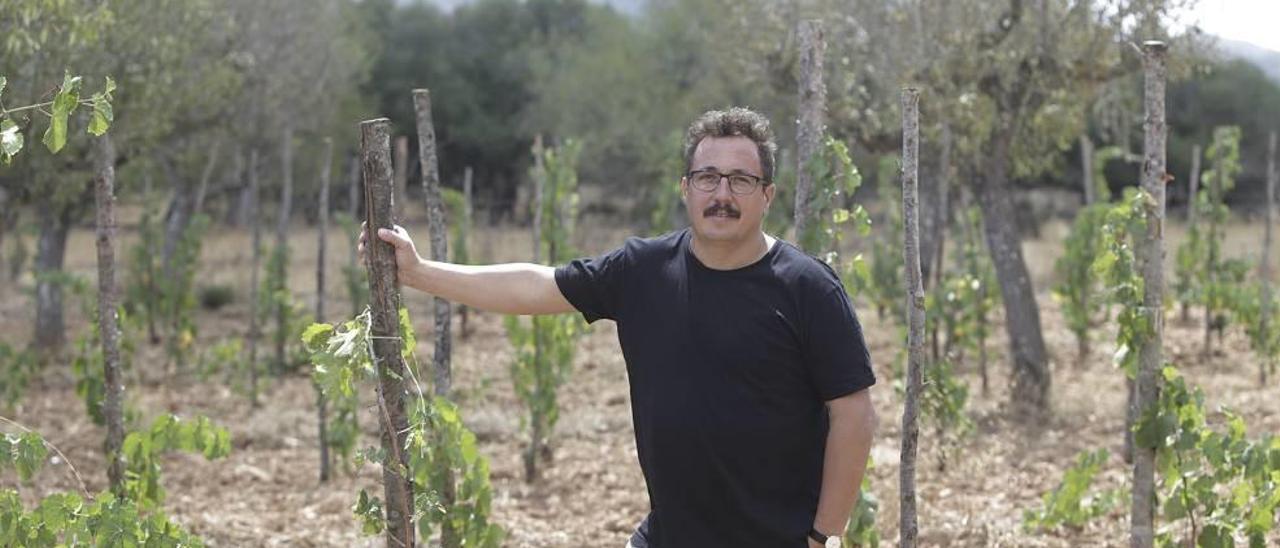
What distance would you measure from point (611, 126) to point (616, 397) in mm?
14413

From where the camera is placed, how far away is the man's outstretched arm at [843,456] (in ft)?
9.80

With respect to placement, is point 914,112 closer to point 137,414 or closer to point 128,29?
point 137,414

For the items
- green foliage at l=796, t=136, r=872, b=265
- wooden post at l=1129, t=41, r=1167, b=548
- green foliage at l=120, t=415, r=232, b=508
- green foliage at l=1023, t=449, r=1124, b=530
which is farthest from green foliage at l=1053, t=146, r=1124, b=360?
green foliage at l=120, t=415, r=232, b=508

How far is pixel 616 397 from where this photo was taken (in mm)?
10195

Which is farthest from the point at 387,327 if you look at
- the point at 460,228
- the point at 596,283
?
the point at 460,228

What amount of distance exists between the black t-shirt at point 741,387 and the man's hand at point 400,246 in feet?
1.85

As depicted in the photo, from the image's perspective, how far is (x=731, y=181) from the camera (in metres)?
3.06

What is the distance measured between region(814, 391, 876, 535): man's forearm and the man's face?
16.5 inches

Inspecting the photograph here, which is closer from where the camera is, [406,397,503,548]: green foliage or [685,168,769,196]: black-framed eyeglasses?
[685,168,769,196]: black-framed eyeglasses

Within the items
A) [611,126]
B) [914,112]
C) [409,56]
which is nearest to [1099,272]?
[914,112]

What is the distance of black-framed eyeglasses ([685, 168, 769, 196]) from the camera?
306 cm

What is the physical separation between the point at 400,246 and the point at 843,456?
3.65 ft

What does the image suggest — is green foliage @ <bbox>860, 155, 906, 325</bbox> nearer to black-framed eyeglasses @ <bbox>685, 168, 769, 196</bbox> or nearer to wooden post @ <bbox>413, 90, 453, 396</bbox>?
wooden post @ <bbox>413, 90, 453, 396</bbox>

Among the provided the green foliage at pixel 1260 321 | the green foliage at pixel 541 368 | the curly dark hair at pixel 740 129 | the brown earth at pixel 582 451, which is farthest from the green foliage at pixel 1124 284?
the green foliage at pixel 1260 321
